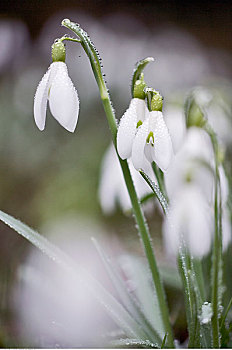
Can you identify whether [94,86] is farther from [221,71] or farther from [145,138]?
[145,138]

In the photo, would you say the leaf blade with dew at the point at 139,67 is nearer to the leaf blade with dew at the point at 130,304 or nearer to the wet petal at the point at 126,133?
the wet petal at the point at 126,133

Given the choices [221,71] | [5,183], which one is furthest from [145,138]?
[221,71]

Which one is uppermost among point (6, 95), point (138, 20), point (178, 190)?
point (138, 20)

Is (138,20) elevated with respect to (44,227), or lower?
elevated

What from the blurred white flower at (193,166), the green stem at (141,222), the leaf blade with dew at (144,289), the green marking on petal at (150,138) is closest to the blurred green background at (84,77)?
the leaf blade with dew at (144,289)

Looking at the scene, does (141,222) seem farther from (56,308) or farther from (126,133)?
(56,308)

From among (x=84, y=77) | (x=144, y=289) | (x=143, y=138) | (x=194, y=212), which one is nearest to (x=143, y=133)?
(x=143, y=138)

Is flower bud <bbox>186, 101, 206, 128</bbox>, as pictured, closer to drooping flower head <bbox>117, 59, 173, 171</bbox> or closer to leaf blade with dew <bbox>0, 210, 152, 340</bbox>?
drooping flower head <bbox>117, 59, 173, 171</bbox>
